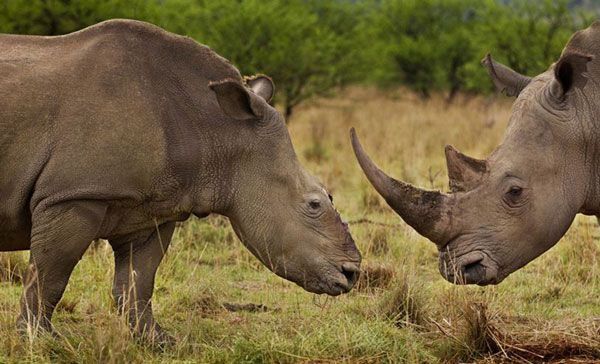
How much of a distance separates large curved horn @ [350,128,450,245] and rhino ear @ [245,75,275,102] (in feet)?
3.28

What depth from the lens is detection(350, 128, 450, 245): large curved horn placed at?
6.93 m

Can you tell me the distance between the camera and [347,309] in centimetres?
797

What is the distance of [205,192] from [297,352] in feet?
3.78

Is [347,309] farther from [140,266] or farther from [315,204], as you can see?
[140,266]

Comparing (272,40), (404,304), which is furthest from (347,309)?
(272,40)

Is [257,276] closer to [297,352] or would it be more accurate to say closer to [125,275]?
[125,275]

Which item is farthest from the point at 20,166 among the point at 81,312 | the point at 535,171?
the point at 535,171

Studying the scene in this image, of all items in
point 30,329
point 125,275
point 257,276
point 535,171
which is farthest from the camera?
point 257,276

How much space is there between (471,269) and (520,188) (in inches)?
21.5

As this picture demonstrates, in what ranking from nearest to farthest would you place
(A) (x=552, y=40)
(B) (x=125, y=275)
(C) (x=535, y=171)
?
(C) (x=535, y=171) → (B) (x=125, y=275) → (A) (x=552, y=40)

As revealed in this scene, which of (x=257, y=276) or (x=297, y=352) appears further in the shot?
(x=257, y=276)

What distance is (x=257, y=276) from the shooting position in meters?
9.41

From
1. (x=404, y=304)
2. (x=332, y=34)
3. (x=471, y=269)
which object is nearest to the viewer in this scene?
(x=471, y=269)

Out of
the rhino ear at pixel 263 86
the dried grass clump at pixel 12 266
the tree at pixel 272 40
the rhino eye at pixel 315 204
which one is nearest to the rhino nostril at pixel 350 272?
the rhino eye at pixel 315 204
